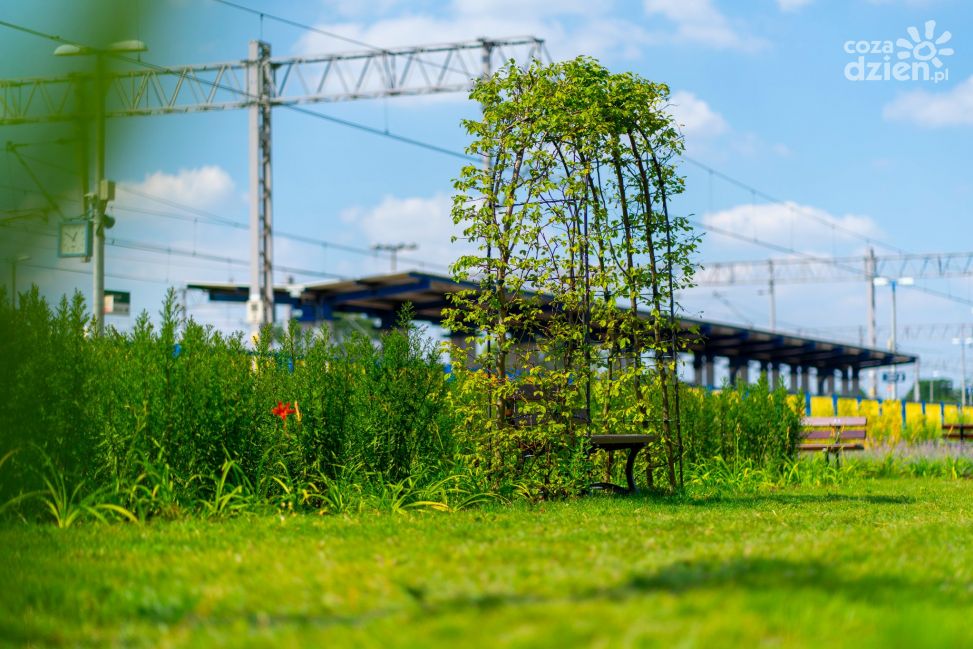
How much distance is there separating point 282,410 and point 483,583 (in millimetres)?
4684

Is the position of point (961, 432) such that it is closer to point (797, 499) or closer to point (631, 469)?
point (797, 499)

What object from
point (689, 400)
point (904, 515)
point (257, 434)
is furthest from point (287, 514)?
point (689, 400)

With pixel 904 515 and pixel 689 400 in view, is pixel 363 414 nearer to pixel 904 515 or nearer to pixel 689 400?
pixel 904 515

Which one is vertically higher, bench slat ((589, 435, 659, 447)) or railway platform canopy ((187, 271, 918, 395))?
railway platform canopy ((187, 271, 918, 395))

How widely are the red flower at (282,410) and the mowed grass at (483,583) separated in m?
1.31

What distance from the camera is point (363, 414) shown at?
883 cm

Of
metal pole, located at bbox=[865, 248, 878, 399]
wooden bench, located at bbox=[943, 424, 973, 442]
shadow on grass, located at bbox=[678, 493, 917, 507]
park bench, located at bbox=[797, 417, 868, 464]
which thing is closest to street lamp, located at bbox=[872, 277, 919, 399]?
metal pole, located at bbox=[865, 248, 878, 399]

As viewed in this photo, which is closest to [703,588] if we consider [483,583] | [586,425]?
[483,583]

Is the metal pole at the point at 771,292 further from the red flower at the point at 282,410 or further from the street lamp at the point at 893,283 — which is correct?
the red flower at the point at 282,410

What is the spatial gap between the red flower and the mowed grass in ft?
4.29

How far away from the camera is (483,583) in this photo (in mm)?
4000

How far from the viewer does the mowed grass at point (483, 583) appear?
311cm

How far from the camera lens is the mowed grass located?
3109mm

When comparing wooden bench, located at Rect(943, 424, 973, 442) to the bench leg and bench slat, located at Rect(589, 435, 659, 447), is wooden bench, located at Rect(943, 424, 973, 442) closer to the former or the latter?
the bench leg
